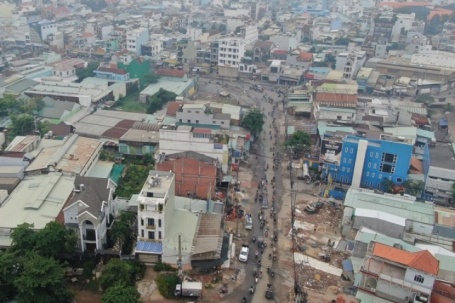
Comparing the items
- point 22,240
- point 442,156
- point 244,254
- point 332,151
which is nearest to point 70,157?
point 22,240

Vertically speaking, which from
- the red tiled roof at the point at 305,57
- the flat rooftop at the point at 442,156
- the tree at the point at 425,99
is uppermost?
the red tiled roof at the point at 305,57

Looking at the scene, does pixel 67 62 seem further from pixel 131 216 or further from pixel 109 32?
pixel 131 216

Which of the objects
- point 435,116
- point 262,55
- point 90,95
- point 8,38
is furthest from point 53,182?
point 8,38

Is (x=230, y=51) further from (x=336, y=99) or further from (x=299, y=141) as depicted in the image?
(x=299, y=141)

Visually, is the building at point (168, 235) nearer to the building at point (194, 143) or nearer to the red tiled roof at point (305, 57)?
the building at point (194, 143)

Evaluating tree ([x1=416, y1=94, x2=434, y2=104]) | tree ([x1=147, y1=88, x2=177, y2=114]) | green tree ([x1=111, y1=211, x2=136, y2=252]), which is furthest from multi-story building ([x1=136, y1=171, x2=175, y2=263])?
tree ([x1=416, y1=94, x2=434, y2=104])

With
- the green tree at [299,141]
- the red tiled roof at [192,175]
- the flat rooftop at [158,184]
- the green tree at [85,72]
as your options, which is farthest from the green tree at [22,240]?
the green tree at [85,72]
